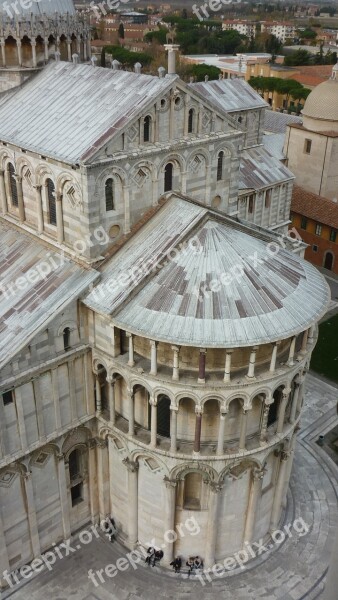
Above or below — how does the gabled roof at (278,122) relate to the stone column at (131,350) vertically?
below

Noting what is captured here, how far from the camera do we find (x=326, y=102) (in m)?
53.3

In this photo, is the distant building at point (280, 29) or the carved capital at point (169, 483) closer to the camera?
the carved capital at point (169, 483)

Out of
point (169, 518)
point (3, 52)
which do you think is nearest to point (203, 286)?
point (169, 518)

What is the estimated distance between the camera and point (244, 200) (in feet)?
140

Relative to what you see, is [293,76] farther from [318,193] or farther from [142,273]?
[142,273]

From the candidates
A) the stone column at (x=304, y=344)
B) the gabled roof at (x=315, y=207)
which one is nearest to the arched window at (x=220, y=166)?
the stone column at (x=304, y=344)

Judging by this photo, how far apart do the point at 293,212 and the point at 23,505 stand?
125 feet

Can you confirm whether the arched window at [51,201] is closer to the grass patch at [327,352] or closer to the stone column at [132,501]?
the stone column at [132,501]

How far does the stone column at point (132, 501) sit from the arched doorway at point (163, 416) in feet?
6.87

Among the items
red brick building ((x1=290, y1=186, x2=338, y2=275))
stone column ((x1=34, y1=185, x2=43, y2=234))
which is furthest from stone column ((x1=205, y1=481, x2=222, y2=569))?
red brick building ((x1=290, y1=186, x2=338, y2=275))

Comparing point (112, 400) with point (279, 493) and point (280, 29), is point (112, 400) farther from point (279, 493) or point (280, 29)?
point (280, 29)

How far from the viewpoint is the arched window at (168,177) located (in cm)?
2452

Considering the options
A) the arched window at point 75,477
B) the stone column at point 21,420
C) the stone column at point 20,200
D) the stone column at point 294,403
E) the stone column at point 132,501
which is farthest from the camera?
the arched window at point 75,477

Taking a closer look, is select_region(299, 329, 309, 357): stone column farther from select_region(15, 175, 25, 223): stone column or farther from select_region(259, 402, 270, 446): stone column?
select_region(15, 175, 25, 223): stone column
